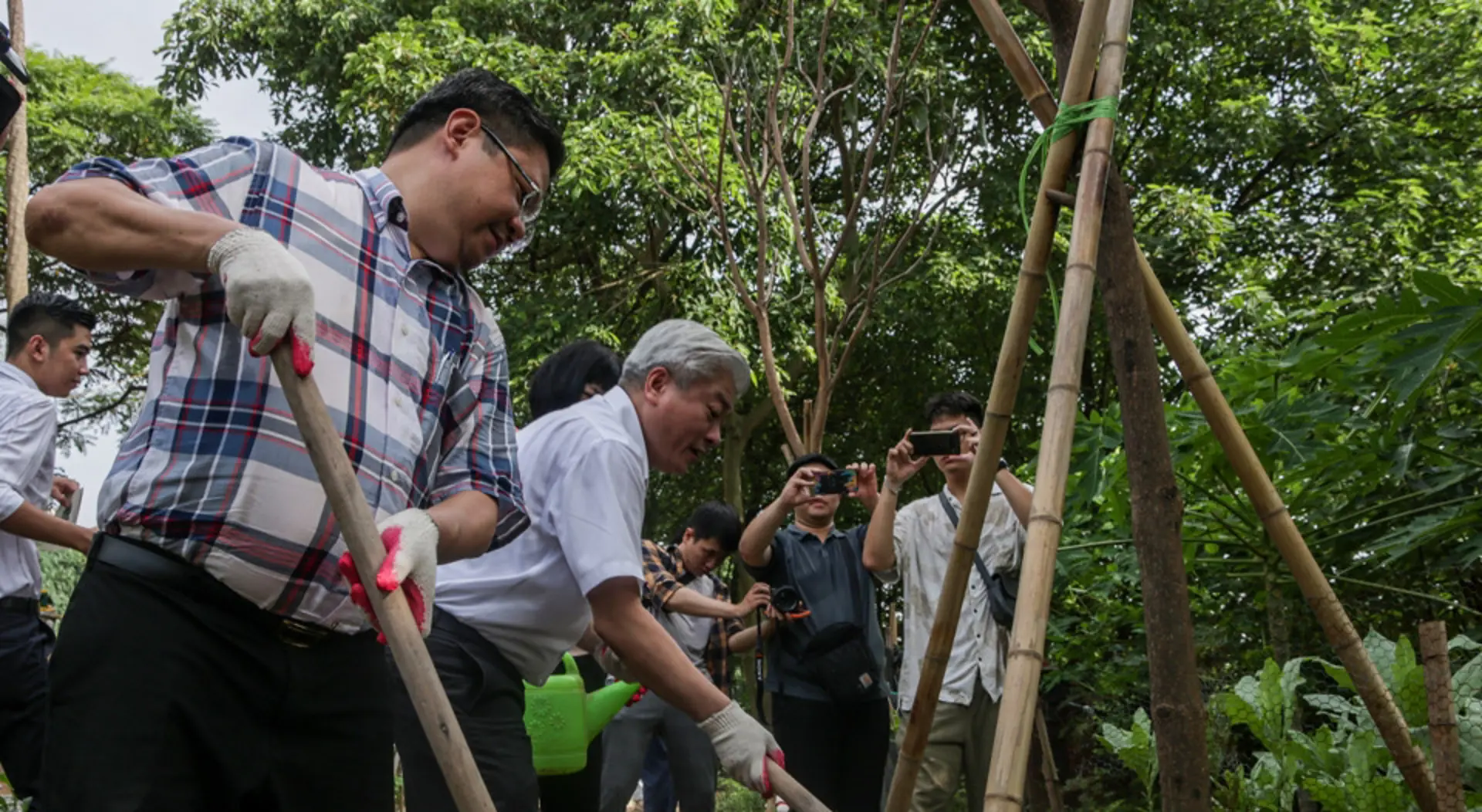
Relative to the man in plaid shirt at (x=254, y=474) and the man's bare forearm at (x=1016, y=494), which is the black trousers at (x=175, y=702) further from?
the man's bare forearm at (x=1016, y=494)

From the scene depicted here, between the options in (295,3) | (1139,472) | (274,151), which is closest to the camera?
(274,151)

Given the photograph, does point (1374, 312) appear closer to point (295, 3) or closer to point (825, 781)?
point (825, 781)

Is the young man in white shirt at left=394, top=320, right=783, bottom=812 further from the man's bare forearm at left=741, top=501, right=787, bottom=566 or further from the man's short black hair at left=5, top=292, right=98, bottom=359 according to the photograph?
the man's short black hair at left=5, top=292, right=98, bottom=359

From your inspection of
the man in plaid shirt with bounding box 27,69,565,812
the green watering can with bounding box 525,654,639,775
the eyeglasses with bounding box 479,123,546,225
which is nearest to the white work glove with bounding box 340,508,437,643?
the man in plaid shirt with bounding box 27,69,565,812

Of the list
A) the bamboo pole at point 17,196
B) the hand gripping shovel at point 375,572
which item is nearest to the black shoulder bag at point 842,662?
the hand gripping shovel at point 375,572

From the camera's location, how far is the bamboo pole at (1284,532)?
9.93 ft

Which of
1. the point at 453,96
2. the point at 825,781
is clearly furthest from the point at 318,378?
the point at 825,781

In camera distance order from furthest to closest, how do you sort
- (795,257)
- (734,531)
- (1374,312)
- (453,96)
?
(795,257), (734,531), (1374,312), (453,96)

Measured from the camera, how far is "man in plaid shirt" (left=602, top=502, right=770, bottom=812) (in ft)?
19.2

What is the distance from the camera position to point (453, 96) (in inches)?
87.7

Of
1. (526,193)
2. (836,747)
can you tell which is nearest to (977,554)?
(836,747)

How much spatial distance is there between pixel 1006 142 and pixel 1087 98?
1101 cm

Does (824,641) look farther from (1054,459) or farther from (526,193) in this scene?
(526,193)

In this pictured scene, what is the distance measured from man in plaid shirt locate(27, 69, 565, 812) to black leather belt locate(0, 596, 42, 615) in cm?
269
